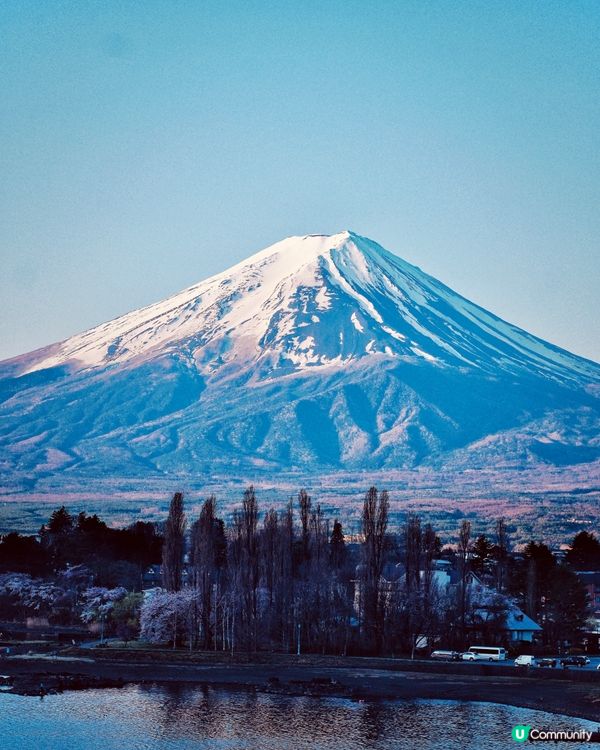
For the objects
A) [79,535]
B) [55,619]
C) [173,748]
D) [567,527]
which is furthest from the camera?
[567,527]

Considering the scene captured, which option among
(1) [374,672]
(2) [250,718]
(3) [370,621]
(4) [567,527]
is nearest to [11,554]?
(3) [370,621]

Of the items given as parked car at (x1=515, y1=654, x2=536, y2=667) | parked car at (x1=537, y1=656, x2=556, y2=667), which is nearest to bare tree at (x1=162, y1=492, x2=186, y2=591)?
parked car at (x1=515, y1=654, x2=536, y2=667)

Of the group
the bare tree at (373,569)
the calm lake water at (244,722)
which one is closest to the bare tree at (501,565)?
the bare tree at (373,569)

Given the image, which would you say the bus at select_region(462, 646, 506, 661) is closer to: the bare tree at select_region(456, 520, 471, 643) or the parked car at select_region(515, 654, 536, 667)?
the bare tree at select_region(456, 520, 471, 643)

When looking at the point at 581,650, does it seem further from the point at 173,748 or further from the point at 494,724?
the point at 173,748

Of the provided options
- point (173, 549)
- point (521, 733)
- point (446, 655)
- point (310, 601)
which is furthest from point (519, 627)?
point (521, 733)

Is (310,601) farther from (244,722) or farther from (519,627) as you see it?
(244,722)
